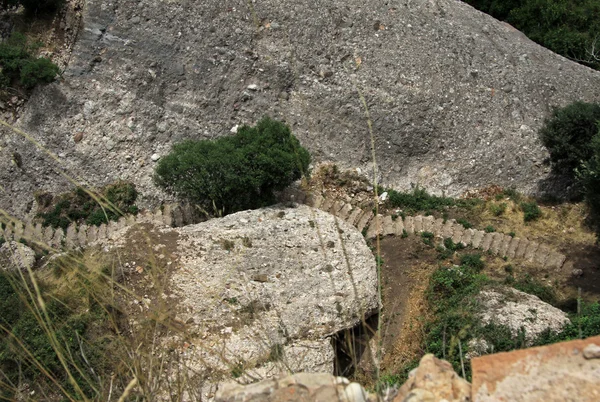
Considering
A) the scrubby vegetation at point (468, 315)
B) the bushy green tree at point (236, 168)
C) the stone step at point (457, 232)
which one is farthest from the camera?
the stone step at point (457, 232)

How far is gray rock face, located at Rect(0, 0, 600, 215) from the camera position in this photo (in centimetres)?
1472

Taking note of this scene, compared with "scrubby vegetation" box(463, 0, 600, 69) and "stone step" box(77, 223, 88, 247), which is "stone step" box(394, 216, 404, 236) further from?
"scrubby vegetation" box(463, 0, 600, 69)

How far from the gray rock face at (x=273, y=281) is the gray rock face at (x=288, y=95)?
9.91ft

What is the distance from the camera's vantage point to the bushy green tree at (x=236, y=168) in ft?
41.9

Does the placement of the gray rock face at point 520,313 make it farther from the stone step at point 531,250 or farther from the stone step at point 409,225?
the stone step at point 409,225

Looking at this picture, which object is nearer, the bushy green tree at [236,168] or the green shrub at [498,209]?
the bushy green tree at [236,168]

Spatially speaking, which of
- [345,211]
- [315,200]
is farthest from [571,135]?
[315,200]

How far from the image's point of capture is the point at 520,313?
1074 centimetres

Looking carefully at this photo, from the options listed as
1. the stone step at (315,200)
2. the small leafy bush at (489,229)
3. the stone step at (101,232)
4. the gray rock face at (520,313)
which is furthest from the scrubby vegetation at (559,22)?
the stone step at (101,232)

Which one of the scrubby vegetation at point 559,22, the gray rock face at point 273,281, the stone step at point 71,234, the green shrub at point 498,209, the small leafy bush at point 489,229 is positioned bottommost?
the stone step at point 71,234

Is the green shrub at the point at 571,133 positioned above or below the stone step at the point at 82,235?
above

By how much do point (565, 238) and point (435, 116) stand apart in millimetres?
3816

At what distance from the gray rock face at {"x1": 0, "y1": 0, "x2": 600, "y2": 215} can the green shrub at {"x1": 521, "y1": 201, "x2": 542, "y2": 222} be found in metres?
1.01

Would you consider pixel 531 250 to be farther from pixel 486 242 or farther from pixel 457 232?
pixel 457 232
